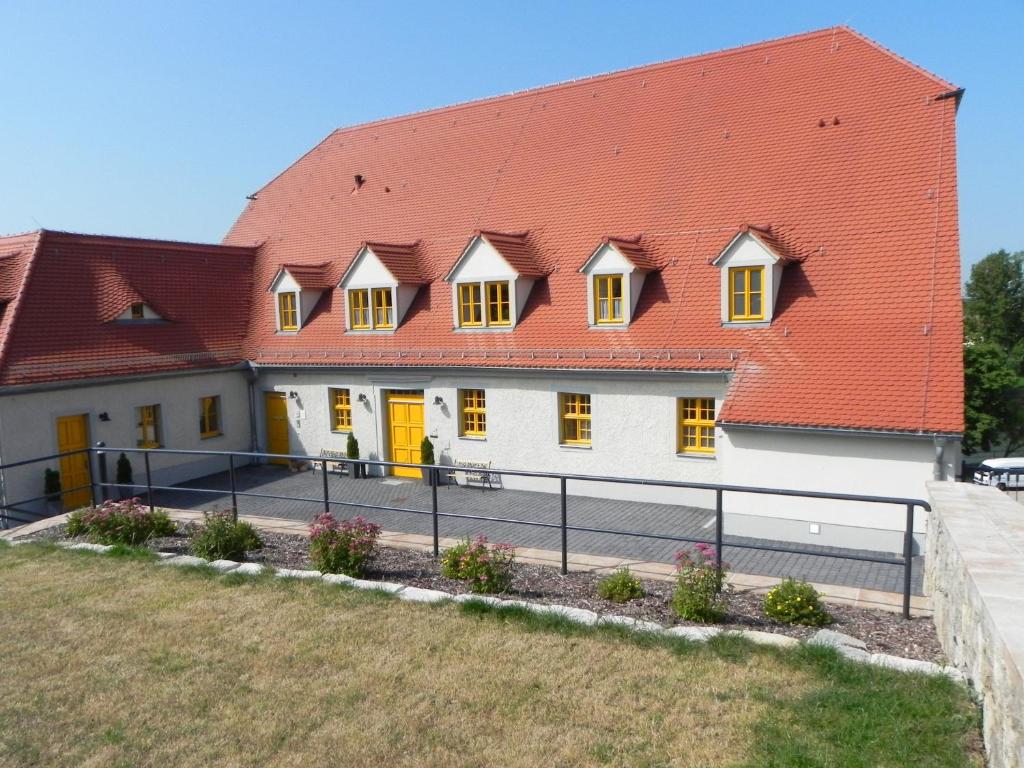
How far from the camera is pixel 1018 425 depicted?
42.1 metres

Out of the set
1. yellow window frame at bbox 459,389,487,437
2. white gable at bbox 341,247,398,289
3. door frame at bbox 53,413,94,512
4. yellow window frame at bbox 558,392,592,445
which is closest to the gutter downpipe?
yellow window frame at bbox 558,392,592,445

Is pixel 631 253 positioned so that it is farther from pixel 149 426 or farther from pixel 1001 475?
pixel 1001 475

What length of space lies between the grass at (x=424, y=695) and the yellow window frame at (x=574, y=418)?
11.6 meters

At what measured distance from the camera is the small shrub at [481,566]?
951 cm

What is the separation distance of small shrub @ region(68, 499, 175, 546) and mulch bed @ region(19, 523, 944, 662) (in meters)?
0.21

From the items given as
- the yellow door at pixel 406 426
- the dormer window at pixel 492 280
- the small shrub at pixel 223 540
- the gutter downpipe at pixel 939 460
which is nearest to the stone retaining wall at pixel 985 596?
the gutter downpipe at pixel 939 460

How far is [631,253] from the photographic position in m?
19.5

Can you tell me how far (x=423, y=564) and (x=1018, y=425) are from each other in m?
42.1

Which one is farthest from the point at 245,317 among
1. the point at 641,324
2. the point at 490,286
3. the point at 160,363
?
the point at 641,324

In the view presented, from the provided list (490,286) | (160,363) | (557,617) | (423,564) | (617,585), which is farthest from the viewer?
(160,363)

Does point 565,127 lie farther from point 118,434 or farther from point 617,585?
point 617,585

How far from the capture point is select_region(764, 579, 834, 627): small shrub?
8266 millimetres

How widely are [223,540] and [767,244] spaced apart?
12823mm

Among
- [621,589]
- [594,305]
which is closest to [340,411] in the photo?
[594,305]
